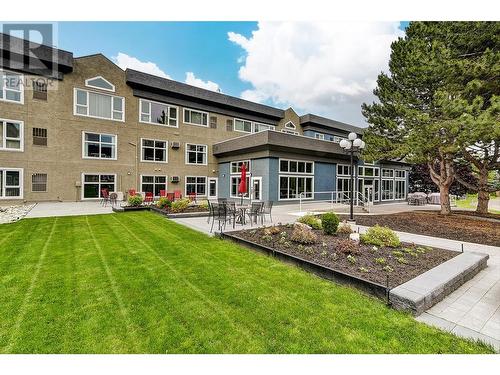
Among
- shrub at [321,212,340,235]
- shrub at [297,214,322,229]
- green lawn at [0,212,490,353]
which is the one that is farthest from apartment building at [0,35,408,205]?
green lawn at [0,212,490,353]

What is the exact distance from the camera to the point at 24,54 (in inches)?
634

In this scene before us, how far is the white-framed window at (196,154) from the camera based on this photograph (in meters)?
23.3

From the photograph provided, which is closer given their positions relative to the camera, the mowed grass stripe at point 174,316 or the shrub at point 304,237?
the mowed grass stripe at point 174,316

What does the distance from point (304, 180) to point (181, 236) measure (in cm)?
1388

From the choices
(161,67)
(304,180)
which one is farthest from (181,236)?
(161,67)

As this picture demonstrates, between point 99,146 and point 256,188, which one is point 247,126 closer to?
point 256,188

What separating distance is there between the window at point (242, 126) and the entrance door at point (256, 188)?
955 centimetres

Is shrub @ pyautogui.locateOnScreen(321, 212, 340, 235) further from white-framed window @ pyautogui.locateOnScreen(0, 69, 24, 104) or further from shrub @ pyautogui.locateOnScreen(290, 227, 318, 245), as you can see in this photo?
white-framed window @ pyautogui.locateOnScreen(0, 69, 24, 104)

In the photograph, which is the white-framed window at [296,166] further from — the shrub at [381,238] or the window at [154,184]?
the shrub at [381,238]

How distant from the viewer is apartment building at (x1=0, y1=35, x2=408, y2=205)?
16.4m

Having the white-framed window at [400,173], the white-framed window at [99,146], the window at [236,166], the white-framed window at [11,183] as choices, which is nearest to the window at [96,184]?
the white-framed window at [99,146]

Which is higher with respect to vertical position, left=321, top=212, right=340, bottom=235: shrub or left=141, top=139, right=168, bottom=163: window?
left=141, top=139, right=168, bottom=163: window

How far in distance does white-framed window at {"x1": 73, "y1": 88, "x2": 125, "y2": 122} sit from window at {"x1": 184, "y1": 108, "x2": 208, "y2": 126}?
5561 mm

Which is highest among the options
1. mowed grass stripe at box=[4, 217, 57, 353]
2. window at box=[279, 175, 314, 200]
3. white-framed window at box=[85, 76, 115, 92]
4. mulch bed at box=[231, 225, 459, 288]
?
white-framed window at box=[85, 76, 115, 92]
